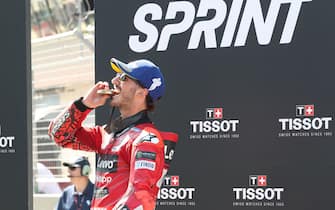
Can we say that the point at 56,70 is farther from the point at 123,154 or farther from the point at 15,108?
the point at 123,154

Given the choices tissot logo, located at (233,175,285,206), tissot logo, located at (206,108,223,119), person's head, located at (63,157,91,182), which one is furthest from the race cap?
person's head, located at (63,157,91,182)

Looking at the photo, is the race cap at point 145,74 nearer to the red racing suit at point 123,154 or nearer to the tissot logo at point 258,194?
the red racing suit at point 123,154

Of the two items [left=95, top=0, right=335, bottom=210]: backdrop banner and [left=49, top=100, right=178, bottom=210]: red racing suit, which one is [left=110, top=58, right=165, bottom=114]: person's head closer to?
[left=49, top=100, right=178, bottom=210]: red racing suit

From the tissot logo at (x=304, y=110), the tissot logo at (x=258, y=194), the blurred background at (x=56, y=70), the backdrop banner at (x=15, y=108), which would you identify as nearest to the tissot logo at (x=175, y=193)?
the tissot logo at (x=258, y=194)

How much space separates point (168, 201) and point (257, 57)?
1195 mm

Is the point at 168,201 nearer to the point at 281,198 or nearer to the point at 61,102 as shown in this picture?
the point at 281,198

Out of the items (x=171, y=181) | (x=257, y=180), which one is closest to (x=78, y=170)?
(x=171, y=181)

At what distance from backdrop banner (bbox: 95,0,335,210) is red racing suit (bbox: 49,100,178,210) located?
1.33 metres

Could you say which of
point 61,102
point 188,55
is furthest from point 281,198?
point 61,102

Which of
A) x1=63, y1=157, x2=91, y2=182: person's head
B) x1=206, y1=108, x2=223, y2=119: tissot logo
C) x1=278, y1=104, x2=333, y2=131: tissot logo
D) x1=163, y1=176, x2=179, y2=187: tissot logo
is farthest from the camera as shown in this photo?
x1=63, y1=157, x2=91, y2=182: person's head

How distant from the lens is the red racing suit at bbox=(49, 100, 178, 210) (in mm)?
2986

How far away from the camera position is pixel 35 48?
11.8m

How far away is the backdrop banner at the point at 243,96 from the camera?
4531 mm

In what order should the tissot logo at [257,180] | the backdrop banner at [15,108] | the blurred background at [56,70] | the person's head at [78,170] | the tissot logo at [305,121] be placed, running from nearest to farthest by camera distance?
the tissot logo at [305,121], the tissot logo at [257,180], the backdrop banner at [15,108], the person's head at [78,170], the blurred background at [56,70]
